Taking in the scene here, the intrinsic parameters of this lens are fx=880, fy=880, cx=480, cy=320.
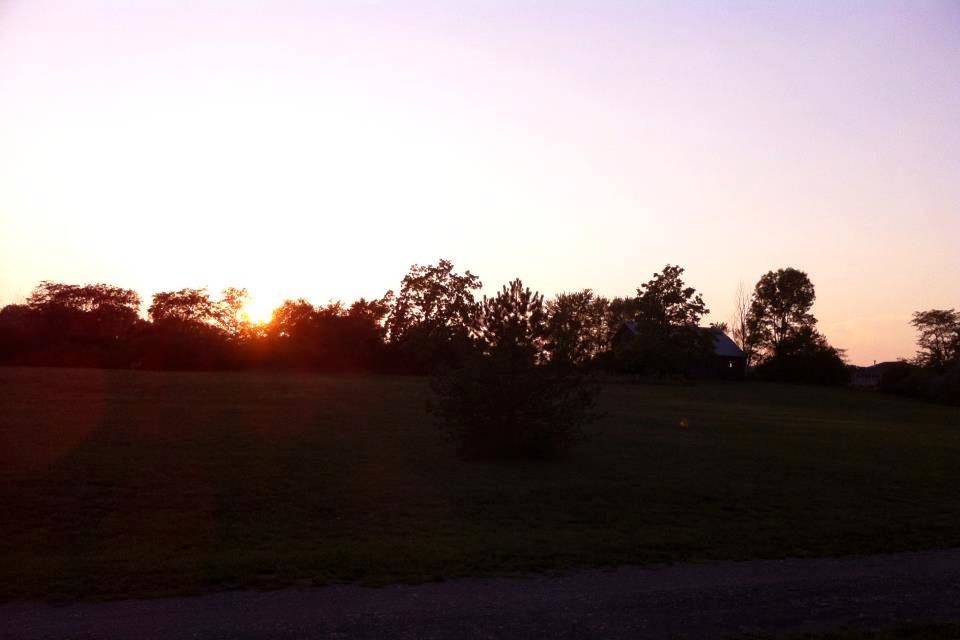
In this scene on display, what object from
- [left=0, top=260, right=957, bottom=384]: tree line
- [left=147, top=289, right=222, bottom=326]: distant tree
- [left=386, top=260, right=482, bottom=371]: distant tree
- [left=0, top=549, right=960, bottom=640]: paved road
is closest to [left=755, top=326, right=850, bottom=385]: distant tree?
[left=0, top=260, right=957, bottom=384]: tree line

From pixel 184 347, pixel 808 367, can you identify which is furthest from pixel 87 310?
pixel 808 367

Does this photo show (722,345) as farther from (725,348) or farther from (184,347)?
(184,347)

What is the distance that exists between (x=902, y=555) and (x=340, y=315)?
9101 cm

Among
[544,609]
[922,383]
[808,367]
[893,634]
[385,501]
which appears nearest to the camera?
[893,634]

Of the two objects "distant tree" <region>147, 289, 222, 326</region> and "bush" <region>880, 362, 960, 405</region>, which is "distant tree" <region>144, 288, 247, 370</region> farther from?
"bush" <region>880, 362, 960, 405</region>

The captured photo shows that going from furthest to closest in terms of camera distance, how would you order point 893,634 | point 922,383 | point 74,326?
point 74,326, point 922,383, point 893,634

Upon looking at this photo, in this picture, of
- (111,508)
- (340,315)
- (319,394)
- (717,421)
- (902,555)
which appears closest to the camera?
(902,555)

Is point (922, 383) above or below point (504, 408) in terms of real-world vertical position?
above

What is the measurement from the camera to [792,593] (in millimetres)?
10164

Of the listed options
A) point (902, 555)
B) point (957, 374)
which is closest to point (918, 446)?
point (902, 555)

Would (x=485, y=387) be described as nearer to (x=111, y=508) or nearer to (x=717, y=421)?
(x=111, y=508)

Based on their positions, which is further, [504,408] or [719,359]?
[719,359]

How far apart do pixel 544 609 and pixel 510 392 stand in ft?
48.4

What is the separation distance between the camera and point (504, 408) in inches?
949
